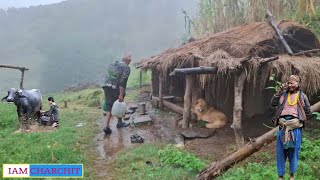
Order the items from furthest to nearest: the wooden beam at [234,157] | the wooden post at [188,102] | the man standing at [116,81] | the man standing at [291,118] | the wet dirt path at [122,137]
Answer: the wooden post at [188,102] < the man standing at [116,81] < the wet dirt path at [122,137] < the wooden beam at [234,157] < the man standing at [291,118]

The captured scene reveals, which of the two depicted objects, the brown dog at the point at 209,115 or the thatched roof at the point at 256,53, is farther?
the brown dog at the point at 209,115

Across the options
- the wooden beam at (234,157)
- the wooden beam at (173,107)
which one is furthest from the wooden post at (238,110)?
Result: the wooden beam at (173,107)

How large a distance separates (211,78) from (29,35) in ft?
145

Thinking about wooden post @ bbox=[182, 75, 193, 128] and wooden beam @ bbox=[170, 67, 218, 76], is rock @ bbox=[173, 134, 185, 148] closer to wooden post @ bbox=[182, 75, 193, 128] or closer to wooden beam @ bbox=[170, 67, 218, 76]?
wooden post @ bbox=[182, 75, 193, 128]

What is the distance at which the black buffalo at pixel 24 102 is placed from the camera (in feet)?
32.6

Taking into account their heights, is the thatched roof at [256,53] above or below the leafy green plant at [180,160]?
above

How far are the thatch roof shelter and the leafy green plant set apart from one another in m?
2.83

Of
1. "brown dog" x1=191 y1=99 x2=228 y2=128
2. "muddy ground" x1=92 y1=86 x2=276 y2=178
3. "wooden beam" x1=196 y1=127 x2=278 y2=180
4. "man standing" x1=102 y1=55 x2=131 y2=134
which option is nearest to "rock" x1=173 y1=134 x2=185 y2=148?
"muddy ground" x1=92 y1=86 x2=276 y2=178

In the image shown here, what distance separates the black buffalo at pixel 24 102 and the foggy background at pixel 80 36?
2514 cm

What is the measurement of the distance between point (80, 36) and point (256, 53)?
4228cm

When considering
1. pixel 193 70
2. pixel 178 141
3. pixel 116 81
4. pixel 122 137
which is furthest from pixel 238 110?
pixel 116 81

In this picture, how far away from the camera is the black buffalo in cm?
992

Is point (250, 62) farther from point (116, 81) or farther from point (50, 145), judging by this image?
point (50, 145)

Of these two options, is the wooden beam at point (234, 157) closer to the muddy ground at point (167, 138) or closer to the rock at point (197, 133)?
the muddy ground at point (167, 138)
